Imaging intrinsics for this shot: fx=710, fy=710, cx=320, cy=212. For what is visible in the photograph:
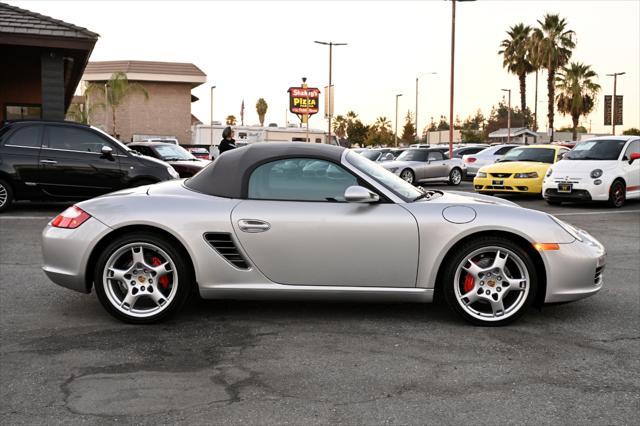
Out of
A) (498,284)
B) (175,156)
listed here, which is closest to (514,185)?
(175,156)

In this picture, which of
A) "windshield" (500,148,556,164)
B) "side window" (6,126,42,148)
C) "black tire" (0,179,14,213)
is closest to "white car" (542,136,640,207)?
"windshield" (500,148,556,164)

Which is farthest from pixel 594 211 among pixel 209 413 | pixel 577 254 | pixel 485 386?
pixel 209 413

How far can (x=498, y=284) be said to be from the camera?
504 centimetres

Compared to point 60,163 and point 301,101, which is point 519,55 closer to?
point 301,101

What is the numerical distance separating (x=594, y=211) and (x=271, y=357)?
11.7 m

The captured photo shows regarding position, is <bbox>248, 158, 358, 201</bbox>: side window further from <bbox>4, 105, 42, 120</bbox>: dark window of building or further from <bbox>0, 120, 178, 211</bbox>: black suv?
<bbox>4, 105, 42, 120</bbox>: dark window of building

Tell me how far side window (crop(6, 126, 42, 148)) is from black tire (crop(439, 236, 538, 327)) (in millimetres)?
9208

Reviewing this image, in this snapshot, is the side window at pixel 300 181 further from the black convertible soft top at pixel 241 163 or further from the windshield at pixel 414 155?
the windshield at pixel 414 155

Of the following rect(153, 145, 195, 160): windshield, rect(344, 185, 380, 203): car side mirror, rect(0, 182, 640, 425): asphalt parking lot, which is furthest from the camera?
rect(153, 145, 195, 160): windshield

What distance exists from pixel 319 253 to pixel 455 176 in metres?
20.7

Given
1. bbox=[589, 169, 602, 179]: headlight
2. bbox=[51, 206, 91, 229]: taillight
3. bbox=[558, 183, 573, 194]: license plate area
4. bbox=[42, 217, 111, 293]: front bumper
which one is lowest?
bbox=[42, 217, 111, 293]: front bumper

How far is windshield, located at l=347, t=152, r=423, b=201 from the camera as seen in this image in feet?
17.1

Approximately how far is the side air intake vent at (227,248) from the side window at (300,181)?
Answer: 362 millimetres

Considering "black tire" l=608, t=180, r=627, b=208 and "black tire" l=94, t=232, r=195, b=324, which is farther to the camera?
"black tire" l=608, t=180, r=627, b=208
